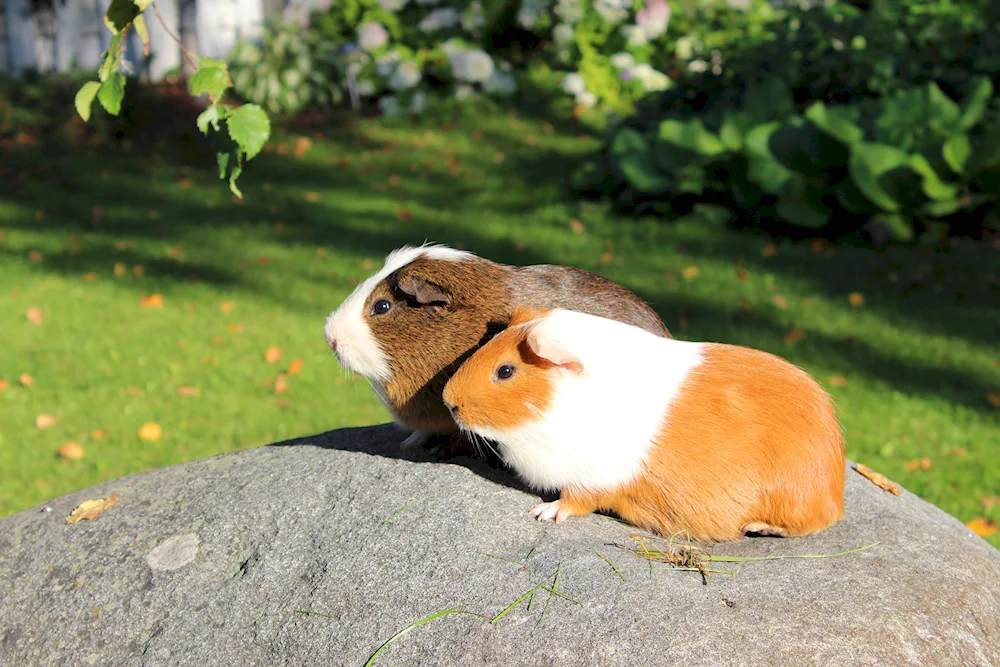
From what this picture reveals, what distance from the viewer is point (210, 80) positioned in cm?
275

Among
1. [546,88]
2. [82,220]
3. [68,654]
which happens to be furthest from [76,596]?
[546,88]

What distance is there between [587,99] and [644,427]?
9.59 meters

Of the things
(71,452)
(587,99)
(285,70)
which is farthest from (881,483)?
(285,70)

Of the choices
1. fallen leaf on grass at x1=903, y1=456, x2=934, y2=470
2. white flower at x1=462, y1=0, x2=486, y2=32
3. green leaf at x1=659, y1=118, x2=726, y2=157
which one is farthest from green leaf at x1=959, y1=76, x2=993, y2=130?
white flower at x1=462, y1=0, x2=486, y2=32

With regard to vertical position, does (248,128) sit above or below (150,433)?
above

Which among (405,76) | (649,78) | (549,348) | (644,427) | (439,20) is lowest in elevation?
(405,76)

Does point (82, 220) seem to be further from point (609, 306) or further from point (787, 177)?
point (609, 306)

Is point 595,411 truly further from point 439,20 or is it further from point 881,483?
point 439,20

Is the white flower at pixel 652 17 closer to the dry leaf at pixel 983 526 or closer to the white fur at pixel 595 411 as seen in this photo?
the dry leaf at pixel 983 526

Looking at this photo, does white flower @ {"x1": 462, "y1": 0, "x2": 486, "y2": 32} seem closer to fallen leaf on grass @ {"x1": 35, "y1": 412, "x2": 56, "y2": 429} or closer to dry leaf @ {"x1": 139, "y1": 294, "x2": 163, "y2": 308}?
dry leaf @ {"x1": 139, "y1": 294, "x2": 163, "y2": 308}

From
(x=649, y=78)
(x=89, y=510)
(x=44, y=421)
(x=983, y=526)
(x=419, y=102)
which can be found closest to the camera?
(x=89, y=510)

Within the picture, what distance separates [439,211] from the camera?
9.58 meters

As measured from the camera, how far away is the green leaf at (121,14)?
112 inches

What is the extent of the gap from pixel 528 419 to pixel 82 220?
830 centimetres
